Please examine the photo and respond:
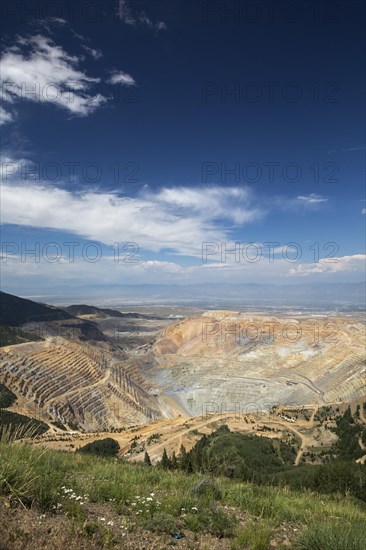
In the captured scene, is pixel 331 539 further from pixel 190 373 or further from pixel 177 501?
pixel 190 373

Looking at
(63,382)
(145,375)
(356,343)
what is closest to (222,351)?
(145,375)

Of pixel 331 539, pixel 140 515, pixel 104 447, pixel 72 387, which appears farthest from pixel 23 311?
pixel 331 539

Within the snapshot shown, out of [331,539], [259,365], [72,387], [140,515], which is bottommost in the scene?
[259,365]

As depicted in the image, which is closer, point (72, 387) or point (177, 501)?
point (177, 501)

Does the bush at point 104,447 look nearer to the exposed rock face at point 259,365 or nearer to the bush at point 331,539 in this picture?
the bush at point 331,539

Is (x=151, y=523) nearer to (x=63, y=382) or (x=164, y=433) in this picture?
Answer: (x=164, y=433)

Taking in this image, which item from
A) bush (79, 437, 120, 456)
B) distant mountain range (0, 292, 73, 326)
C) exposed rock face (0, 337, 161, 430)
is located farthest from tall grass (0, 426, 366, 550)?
distant mountain range (0, 292, 73, 326)

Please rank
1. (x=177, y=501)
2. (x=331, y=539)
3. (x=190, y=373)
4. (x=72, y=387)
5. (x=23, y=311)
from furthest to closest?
(x=23, y=311)
(x=190, y=373)
(x=72, y=387)
(x=177, y=501)
(x=331, y=539)
